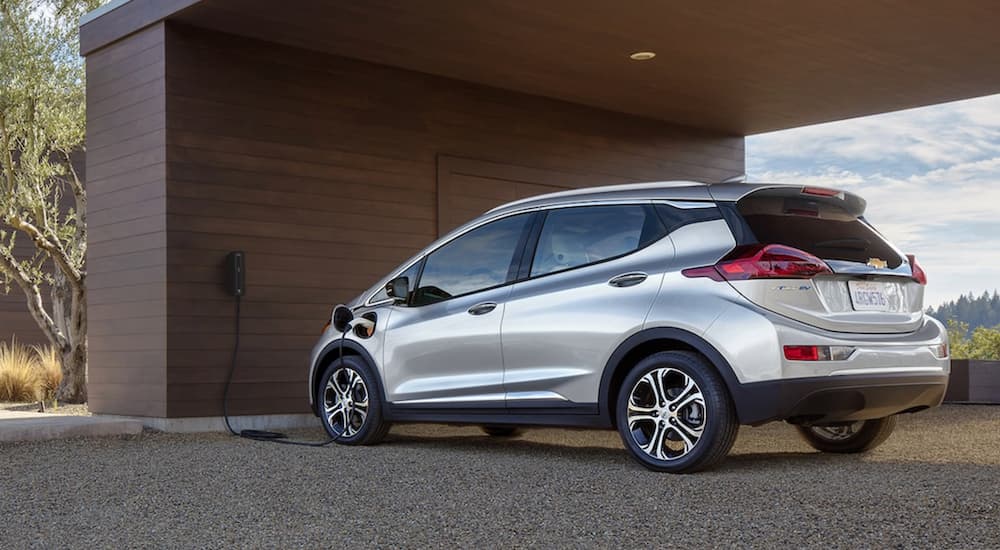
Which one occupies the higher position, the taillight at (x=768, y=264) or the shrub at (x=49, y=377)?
the taillight at (x=768, y=264)

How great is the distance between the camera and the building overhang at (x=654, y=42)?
9.27 m

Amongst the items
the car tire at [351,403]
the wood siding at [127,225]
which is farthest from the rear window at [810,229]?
the wood siding at [127,225]

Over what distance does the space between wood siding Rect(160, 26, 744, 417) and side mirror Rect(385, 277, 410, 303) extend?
2420mm

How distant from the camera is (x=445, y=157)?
11492 millimetres

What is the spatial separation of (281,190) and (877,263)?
577 centimetres

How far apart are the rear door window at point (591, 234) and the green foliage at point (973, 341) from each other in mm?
18608

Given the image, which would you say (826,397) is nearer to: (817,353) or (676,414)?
(817,353)

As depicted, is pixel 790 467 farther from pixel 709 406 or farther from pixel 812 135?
pixel 812 135

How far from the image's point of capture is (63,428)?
896 cm

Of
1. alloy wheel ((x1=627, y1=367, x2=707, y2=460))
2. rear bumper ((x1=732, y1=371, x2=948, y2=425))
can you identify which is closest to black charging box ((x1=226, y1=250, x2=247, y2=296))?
alloy wheel ((x1=627, y1=367, x2=707, y2=460))

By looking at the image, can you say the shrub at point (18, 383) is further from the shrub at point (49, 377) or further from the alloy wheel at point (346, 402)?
the alloy wheel at point (346, 402)

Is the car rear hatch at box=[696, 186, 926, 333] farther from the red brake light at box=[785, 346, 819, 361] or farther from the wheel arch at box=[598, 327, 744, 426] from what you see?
the wheel arch at box=[598, 327, 744, 426]

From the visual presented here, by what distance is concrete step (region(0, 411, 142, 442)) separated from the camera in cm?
877

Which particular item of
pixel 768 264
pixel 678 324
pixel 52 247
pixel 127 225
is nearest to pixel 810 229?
pixel 768 264
